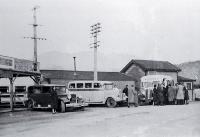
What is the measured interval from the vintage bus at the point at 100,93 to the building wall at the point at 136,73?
23.1 meters

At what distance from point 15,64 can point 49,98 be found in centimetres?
330

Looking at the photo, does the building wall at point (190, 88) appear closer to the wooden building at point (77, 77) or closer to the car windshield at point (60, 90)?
the wooden building at point (77, 77)

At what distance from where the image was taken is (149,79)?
30.2m

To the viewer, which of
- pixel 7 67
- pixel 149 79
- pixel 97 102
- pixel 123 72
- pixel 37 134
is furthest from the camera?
pixel 123 72

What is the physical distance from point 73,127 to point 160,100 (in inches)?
525

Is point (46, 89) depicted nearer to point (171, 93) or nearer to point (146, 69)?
point (171, 93)

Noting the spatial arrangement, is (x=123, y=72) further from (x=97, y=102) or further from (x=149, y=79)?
(x=97, y=102)

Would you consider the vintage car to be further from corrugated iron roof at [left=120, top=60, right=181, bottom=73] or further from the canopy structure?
corrugated iron roof at [left=120, top=60, right=181, bottom=73]

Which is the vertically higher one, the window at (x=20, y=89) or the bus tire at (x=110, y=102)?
the window at (x=20, y=89)

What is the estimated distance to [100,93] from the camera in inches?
993

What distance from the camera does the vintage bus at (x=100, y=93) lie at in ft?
82.5

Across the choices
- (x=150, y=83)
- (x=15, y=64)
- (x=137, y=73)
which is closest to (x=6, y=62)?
(x=15, y=64)

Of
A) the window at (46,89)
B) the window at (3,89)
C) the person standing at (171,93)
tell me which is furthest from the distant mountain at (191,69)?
the window at (46,89)

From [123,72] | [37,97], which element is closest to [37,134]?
[37,97]
